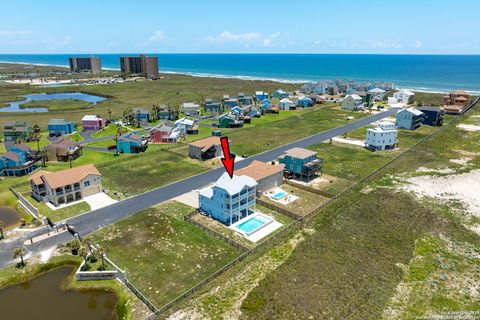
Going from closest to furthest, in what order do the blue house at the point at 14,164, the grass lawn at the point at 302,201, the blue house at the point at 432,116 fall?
the grass lawn at the point at 302,201
the blue house at the point at 14,164
the blue house at the point at 432,116

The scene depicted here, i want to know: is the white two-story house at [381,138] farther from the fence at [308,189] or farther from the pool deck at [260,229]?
the pool deck at [260,229]

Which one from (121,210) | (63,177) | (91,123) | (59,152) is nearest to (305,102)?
(91,123)

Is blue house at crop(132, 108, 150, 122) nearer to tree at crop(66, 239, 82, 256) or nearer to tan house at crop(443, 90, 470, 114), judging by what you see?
tree at crop(66, 239, 82, 256)

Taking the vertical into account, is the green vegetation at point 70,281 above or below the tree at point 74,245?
below

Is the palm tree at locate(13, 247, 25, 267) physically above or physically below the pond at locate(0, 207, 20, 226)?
above

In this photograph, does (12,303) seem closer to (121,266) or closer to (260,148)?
(121,266)

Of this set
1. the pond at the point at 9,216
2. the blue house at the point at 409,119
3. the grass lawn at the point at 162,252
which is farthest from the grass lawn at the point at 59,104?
the blue house at the point at 409,119

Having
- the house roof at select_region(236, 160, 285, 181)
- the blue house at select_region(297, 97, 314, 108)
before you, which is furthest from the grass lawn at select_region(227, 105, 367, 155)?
the house roof at select_region(236, 160, 285, 181)
